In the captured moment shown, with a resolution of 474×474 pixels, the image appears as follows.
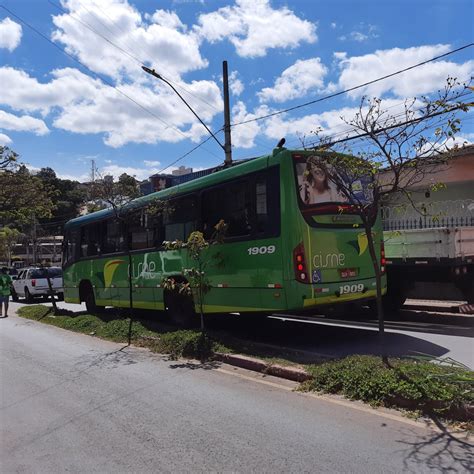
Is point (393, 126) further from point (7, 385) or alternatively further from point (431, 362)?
point (7, 385)

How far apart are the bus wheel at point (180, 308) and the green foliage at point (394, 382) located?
4.59m

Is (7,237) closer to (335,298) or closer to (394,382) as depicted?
(335,298)

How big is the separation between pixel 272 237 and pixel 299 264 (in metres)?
0.66

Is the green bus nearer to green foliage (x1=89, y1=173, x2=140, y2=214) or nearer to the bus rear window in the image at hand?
the bus rear window

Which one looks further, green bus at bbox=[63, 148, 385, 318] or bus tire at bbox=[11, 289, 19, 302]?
bus tire at bbox=[11, 289, 19, 302]

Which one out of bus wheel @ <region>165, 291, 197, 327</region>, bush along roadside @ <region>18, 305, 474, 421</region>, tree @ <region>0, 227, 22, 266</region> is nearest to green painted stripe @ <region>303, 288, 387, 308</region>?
bush along roadside @ <region>18, 305, 474, 421</region>

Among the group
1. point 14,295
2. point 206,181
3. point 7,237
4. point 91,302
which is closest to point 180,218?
point 206,181

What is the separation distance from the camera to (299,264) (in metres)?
7.88

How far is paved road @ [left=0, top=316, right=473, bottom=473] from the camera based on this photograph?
4.17 metres

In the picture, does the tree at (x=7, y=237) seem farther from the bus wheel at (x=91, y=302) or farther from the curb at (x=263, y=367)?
the curb at (x=263, y=367)

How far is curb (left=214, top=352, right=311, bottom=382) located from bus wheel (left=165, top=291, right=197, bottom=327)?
8.57 ft

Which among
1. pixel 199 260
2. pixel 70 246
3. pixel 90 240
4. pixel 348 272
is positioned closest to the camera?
pixel 348 272

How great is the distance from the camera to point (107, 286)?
13758 millimetres

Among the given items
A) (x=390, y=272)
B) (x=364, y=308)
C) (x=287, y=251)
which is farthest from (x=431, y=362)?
(x=364, y=308)
